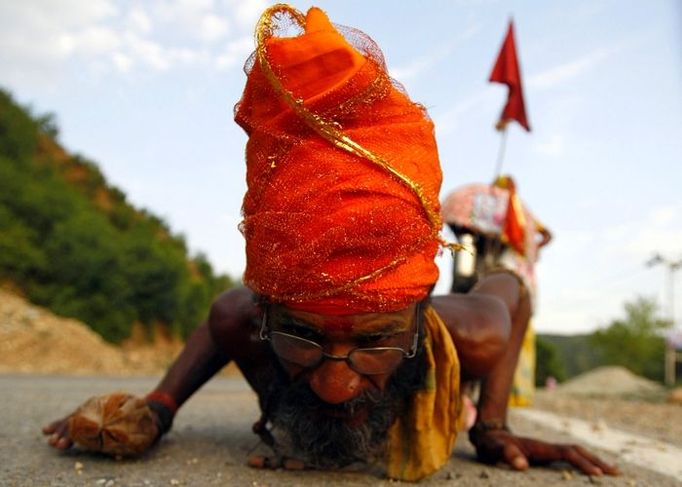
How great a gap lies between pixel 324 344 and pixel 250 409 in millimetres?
3873

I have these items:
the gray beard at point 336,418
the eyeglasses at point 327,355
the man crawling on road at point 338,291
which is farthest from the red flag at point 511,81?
the eyeglasses at point 327,355

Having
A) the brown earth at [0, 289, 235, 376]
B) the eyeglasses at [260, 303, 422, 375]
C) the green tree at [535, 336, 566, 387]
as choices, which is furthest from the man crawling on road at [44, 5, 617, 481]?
the green tree at [535, 336, 566, 387]

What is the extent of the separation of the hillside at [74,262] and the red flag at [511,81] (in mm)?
23775

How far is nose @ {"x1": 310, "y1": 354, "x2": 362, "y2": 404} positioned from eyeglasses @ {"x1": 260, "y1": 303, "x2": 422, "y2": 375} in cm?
2

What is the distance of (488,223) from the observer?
5355 millimetres

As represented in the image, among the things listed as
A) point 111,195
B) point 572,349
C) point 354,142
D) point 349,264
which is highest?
point 111,195

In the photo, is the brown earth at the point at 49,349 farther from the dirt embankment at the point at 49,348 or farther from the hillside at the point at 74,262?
the hillside at the point at 74,262

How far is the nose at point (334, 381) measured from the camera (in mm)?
2225

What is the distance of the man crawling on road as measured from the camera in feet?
7.30

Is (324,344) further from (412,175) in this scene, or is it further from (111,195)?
(111,195)

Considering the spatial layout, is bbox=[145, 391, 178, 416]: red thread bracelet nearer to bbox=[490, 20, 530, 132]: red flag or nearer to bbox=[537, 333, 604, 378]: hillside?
bbox=[490, 20, 530, 132]: red flag

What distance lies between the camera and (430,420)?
2.63 meters

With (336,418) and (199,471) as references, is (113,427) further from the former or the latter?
(336,418)

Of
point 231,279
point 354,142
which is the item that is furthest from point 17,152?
point 354,142
